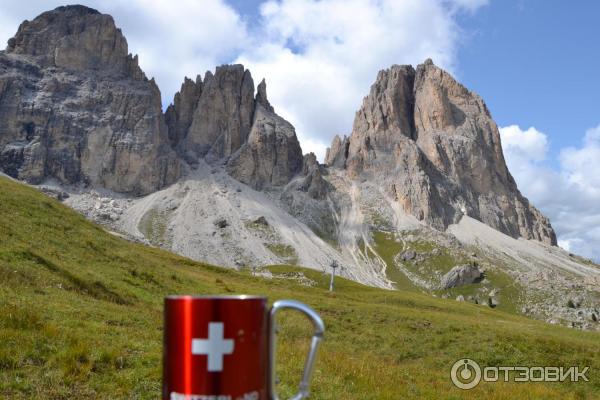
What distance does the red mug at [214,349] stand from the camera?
4.04m

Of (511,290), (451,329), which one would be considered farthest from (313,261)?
(451,329)

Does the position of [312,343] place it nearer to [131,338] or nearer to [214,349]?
[214,349]

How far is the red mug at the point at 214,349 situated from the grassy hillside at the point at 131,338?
648cm

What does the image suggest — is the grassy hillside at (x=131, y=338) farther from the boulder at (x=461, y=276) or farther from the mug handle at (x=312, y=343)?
the boulder at (x=461, y=276)

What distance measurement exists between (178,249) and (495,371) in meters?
167

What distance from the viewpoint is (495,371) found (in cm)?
2436

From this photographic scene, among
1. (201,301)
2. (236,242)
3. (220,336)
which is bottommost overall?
(220,336)

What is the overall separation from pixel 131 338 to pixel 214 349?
35.9 feet

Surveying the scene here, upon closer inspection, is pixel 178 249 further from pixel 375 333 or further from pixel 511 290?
pixel 375 333

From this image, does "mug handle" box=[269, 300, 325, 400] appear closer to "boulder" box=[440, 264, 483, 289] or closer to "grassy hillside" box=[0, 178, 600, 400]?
"grassy hillside" box=[0, 178, 600, 400]

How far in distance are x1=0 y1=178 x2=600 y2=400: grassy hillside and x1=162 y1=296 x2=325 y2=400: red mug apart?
21.2 feet

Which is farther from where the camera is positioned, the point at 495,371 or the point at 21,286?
the point at 495,371

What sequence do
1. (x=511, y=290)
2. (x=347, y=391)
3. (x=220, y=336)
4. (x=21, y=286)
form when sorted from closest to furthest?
1. (x=220, y=336)
2. (x=347, y=391)
3. (x=21, y=286)
4. (x=511, y=290)

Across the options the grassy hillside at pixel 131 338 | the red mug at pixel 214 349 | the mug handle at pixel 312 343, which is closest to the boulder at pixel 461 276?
the grassy hillside at pixel 131 338
